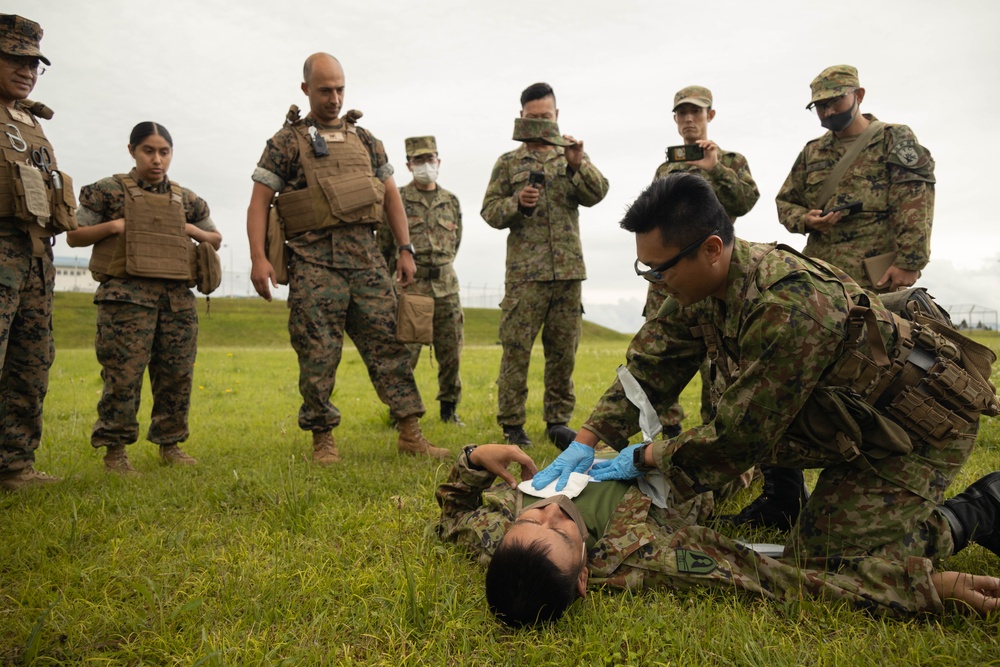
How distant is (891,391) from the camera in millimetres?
2617

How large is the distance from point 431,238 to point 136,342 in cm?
323

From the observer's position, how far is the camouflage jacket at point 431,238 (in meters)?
6.91

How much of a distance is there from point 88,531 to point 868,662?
11.2 feet

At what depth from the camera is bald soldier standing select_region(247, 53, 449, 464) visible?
15.3 ft

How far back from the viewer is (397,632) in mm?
2311

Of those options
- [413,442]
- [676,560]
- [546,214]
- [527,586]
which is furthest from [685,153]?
[527,586]

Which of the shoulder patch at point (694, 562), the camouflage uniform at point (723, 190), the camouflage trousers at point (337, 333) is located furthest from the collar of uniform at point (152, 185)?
the shoulder patch at point (694, 562)

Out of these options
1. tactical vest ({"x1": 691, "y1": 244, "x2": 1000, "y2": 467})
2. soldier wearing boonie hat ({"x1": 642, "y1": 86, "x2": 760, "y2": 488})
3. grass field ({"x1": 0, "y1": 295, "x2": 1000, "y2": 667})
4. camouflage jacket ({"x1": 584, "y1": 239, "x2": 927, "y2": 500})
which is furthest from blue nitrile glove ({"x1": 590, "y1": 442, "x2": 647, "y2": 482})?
soldier wearing boonie hat ({"x1": 642, "y1": 86, "x2": 760, "y2": 488})

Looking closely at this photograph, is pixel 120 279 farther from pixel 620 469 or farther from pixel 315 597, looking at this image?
pixel 620 469

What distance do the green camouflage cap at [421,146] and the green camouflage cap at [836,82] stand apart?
4006 mm

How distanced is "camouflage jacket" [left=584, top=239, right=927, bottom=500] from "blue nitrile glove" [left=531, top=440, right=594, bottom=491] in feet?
1.28

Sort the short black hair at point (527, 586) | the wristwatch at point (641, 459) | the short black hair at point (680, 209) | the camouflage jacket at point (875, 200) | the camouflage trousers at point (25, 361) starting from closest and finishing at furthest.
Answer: the short black hair at point (527, 586) < the short black hair at point (680, 209) < the wristwatch at point (641, 459) < the camouflage trousers at point (25, 361) < the camouflage jacket at point (875, 200)

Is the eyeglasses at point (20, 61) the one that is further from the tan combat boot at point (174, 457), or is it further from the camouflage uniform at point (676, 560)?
the camouflage uniform at point (676, 560)

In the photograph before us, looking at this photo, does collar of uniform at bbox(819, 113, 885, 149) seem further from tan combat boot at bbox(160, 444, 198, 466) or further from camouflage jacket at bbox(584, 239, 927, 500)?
tan combat boot at bbox(160, 444, 198, 466)
